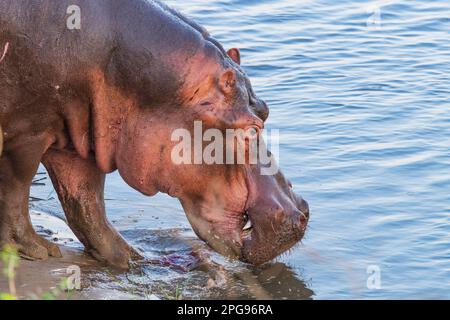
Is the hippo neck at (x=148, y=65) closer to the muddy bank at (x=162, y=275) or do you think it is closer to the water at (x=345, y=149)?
the muddy bank at (x=162, y=275)

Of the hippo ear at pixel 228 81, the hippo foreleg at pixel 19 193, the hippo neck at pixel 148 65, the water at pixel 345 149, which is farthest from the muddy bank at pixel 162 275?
the hippo ear at pixel 228 81

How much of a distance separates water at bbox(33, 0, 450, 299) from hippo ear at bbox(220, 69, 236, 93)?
4.74 ft

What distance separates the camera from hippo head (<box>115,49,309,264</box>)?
23.0 ft

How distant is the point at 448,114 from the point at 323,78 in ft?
5.64

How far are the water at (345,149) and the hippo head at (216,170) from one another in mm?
568

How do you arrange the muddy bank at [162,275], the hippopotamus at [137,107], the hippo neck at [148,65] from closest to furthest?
1. the hippopotamus at [137,107]
2. the hippo neck at [148,65]
3. the muddy bank at [162,275]

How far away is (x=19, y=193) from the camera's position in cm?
734

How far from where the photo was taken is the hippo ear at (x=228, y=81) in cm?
696

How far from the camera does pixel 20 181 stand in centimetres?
730

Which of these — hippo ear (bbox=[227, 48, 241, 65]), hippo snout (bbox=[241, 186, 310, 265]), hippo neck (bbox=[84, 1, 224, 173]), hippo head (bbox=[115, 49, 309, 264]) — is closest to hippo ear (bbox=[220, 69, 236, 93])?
hippo head (bbox=[115, 49, 309, 264])

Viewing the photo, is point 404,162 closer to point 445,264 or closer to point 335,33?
point 445,264

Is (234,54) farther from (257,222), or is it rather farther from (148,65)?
(257,222)

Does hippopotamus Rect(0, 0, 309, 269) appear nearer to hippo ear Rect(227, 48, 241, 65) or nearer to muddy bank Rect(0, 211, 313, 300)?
hippo ear Rect(227, 48, 241, 65)

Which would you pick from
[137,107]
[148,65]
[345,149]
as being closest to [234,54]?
[148,65]
